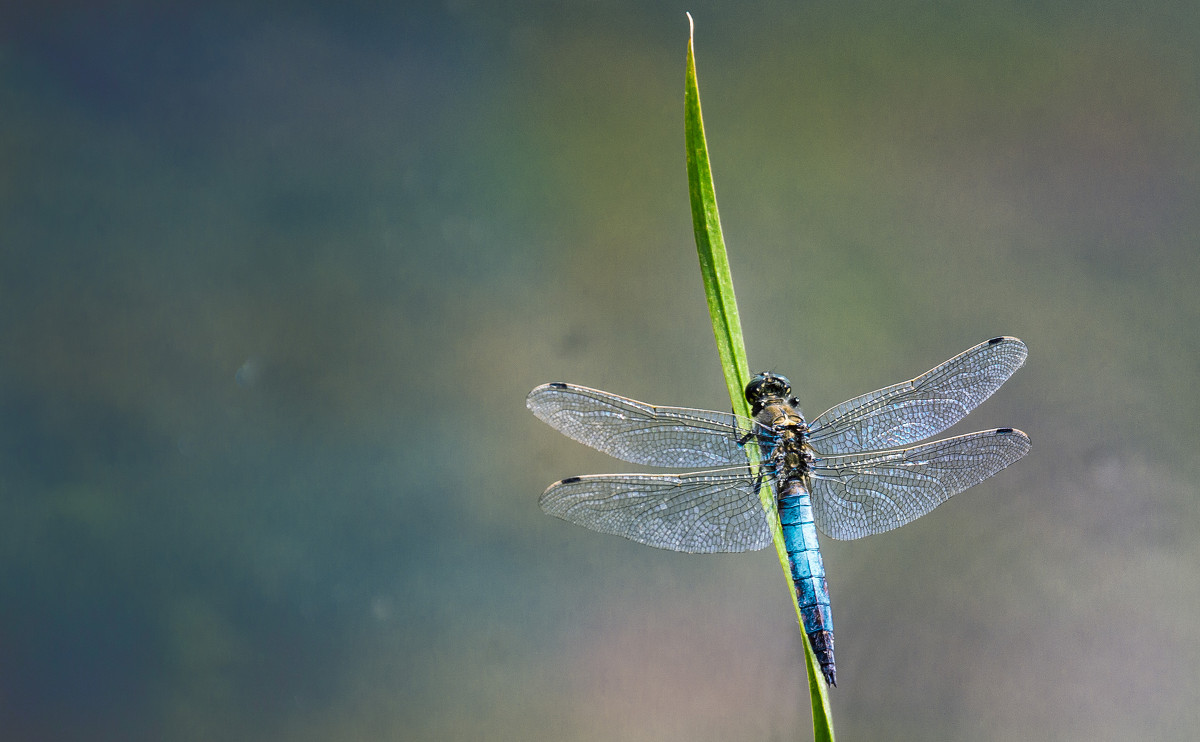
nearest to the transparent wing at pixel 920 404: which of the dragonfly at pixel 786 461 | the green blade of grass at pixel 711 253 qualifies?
the dragonfly at pixel 786 461

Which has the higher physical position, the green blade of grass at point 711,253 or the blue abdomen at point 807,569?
the green blade of grass at point 711,253

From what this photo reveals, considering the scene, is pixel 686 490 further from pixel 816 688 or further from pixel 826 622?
pixel 816 688

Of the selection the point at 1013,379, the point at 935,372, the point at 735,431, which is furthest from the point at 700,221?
the point at 1013,379

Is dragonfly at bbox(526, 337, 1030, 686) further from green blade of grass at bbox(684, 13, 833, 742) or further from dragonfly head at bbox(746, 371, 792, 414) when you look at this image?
green blade of grass at bbox(684, 13, 833, 742)

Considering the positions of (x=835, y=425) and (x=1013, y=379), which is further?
(x=1013, y=379)

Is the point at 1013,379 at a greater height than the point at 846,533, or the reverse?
the point at 1013,379

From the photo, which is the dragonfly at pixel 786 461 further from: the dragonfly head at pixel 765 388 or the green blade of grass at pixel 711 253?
the green blade of grass at pixel 711 253

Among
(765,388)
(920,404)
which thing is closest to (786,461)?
(765,388)

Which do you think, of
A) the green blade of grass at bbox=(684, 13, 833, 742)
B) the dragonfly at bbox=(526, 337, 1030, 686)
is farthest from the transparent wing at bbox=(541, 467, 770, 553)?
the green blade of grass at bbox=(684, 13, 833, 742)
